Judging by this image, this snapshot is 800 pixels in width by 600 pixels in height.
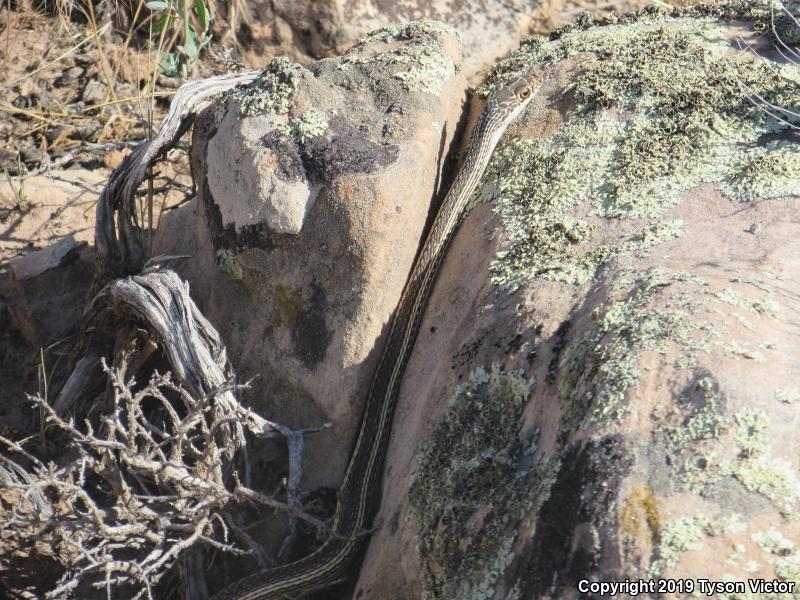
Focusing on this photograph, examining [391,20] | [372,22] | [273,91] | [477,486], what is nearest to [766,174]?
[477,486]

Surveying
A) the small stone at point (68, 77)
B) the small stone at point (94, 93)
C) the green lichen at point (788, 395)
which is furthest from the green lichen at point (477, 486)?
the small stone at point (68, 77)

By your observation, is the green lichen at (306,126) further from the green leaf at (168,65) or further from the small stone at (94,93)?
the small stone at (94,93)

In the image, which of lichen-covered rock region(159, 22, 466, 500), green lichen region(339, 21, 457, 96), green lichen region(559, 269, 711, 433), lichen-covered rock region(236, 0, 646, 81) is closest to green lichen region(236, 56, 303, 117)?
lichen-covered rock region(159, 22, 466, 500)

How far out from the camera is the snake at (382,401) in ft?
9.13

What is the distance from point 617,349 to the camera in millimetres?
2176

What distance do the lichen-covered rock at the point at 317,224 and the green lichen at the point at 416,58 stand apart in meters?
0.01

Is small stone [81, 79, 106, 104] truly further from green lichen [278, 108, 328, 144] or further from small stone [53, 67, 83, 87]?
green lichen [278, 108, 328, 144]

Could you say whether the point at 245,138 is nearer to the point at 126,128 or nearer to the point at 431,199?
the point at 431,199

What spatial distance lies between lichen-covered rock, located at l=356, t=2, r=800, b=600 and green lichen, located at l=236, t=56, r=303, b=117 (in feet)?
2.83

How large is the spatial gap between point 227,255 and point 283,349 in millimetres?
444

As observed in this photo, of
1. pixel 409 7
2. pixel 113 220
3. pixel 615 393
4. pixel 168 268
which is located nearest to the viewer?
pixel 615 393

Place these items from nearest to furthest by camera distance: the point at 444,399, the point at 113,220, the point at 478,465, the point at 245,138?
the point at 478,465 < the point at 444,399 < the point at 245,138 < the point at 113,220

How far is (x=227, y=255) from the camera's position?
3.26 metres

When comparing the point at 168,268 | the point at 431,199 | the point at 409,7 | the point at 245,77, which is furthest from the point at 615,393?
the point at 409,7
